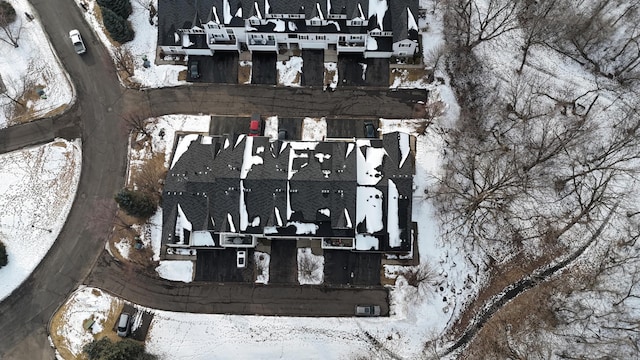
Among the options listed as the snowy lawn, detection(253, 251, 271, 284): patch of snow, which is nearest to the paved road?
detection(253, 251, 271, 284): patch of snow

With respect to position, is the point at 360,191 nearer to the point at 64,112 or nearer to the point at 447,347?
the point at 447,347

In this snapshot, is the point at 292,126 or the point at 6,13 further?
the point at 6,13

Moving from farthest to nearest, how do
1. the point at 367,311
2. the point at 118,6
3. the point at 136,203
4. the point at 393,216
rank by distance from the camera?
the point at 118,6 → the point at 136,203 → the point at 367,311 → the point at 393,216

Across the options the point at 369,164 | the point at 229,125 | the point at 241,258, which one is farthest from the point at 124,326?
the point at 369,164

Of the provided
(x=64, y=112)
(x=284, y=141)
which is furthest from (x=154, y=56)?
(x=284, y=141)

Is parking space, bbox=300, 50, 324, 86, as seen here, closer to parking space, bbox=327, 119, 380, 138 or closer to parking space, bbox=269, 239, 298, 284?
parking space, bbox=327, 119, 380, 138

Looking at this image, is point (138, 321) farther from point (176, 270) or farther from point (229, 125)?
point (229, 125)
